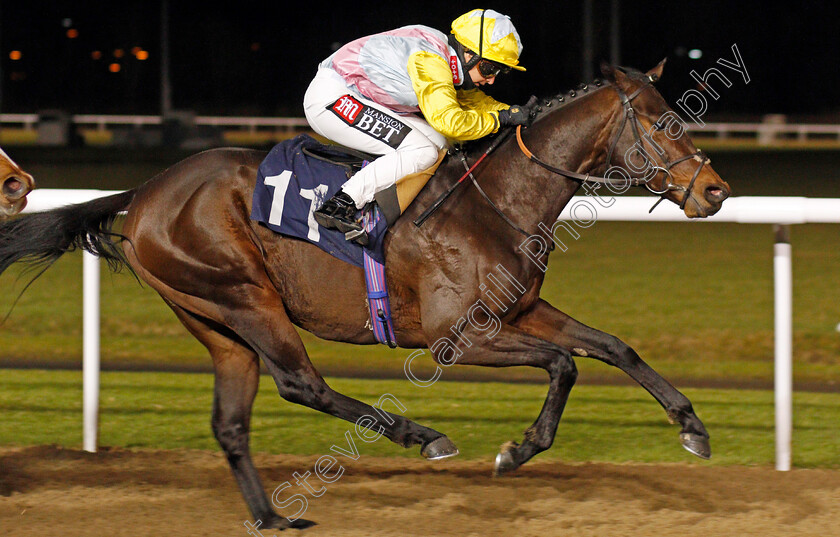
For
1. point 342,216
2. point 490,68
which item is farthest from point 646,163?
point 342,216

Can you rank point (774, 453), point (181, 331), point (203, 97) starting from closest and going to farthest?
1. point (774, 453)
2. point (181, 331)
3. point (203, 97)

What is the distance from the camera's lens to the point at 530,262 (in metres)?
3.49

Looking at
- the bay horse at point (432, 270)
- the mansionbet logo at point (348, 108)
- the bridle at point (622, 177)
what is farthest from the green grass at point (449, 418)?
the mansionbet logo at point (348, 108)

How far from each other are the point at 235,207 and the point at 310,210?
28 cm

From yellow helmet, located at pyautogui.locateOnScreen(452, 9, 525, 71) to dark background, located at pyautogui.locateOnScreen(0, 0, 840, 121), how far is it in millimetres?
34277

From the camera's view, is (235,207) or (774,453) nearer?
(235,207)

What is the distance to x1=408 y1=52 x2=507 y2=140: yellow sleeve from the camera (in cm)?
336

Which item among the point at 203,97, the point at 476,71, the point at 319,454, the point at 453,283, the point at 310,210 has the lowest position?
the point at 319,454

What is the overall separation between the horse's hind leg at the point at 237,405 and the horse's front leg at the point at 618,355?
95cm

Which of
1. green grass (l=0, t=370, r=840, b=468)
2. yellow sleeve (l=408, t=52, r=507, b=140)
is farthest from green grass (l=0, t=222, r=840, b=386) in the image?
yellow sleeve (l=408, t=52, r=507, b=140)

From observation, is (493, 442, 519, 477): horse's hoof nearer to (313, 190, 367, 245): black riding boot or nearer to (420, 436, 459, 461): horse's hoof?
(420, 436, 459, 461): horse's hoof

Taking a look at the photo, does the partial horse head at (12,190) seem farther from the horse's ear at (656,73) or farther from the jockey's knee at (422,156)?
the horse's ear at (656,73)

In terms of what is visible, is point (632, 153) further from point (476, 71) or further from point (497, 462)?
point (497, 462)

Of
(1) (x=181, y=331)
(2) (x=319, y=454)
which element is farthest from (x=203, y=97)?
(2) (x=319, y=454)
